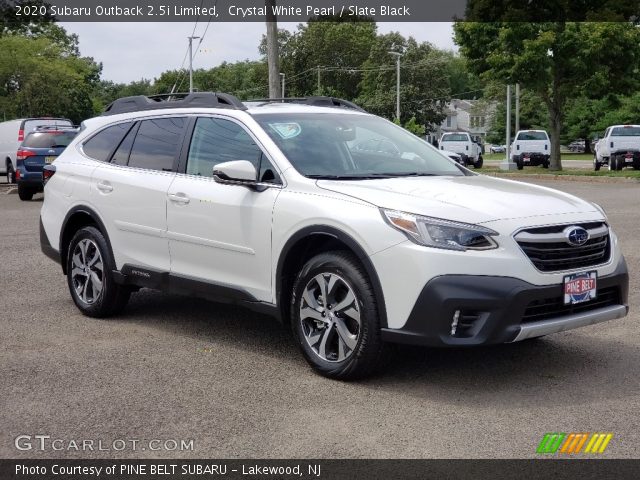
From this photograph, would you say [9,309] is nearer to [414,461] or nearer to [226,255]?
[226,255]

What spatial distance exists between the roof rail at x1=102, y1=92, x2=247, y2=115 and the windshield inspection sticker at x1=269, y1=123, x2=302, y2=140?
1.12 ft

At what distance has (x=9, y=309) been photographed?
788 centimetres

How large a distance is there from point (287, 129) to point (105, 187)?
70.1 inches

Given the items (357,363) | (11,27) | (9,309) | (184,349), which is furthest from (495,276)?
(11,27)

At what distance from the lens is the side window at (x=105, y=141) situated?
748 centimetres

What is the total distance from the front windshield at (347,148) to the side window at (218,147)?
165mm

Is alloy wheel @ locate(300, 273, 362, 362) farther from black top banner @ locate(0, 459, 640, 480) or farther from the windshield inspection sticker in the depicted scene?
black top banner @ locate(0, 459, 640, 480)

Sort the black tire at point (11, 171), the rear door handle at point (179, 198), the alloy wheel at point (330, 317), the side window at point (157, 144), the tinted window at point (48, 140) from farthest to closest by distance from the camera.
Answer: the black tire at point (11, 171), the tinted window at point (48, 140), the side window at point (157, 144), the rear door handle at point (179, 198), the alloy wheel at point (330, 317)

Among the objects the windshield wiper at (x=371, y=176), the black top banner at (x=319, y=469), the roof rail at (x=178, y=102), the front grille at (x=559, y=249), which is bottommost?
the black top banner at (x=319, y=469)

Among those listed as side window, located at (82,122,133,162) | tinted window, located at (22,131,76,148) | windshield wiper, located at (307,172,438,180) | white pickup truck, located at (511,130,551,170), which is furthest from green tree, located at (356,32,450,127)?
windshield wiper, located at (307,172,438,180)

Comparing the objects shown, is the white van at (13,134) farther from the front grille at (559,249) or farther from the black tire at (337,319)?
the front grille at (559,249)

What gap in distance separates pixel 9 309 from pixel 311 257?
11.2ft

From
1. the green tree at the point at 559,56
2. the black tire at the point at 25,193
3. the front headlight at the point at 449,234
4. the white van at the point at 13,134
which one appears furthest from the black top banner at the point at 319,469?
the green tree at the point at 559,56

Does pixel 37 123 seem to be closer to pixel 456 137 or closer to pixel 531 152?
pixel 531 152
